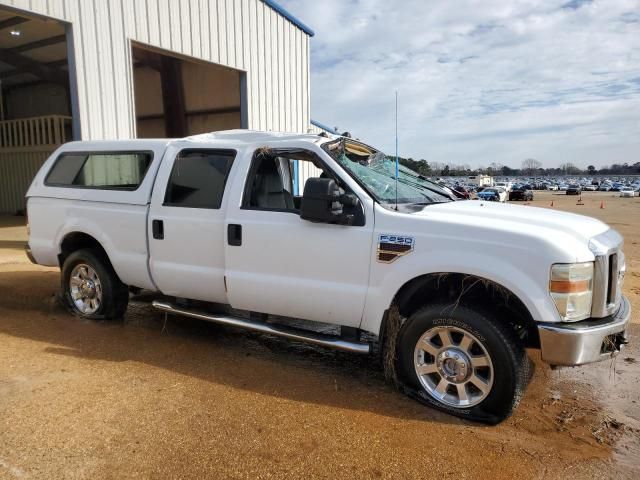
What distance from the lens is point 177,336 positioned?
5027mm

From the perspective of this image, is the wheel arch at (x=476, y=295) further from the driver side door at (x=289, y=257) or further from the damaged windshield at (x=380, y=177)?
the damaged windshield at (x=380, y=177)

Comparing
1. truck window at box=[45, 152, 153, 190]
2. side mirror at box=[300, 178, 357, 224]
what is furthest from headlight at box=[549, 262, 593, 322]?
truck window at box=[45, 152, 153, 190]

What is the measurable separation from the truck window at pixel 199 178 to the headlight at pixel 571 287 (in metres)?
2.72

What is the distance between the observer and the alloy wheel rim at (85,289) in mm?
5379

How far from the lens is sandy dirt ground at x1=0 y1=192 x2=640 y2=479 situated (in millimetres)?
2785

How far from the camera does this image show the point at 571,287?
301cm

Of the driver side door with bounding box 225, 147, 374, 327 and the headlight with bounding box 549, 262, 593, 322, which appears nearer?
the headlight with bounding box 549, 262, 593, 322

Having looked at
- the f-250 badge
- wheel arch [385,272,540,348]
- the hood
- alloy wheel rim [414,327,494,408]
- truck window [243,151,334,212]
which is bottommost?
alloy wheel rim [414,327,494,408]

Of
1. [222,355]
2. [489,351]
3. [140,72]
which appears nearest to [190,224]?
[222,355]

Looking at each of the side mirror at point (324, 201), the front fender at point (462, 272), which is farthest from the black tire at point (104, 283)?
the front fender at point (462, 272)

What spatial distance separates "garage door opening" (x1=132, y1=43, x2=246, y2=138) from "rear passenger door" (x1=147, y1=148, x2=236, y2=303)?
13.4m

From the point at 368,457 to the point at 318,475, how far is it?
1.12 ft

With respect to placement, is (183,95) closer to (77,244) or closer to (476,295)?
(77,244)

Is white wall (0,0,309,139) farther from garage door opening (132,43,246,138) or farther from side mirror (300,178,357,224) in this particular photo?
side mirror (300,178,357,224)
